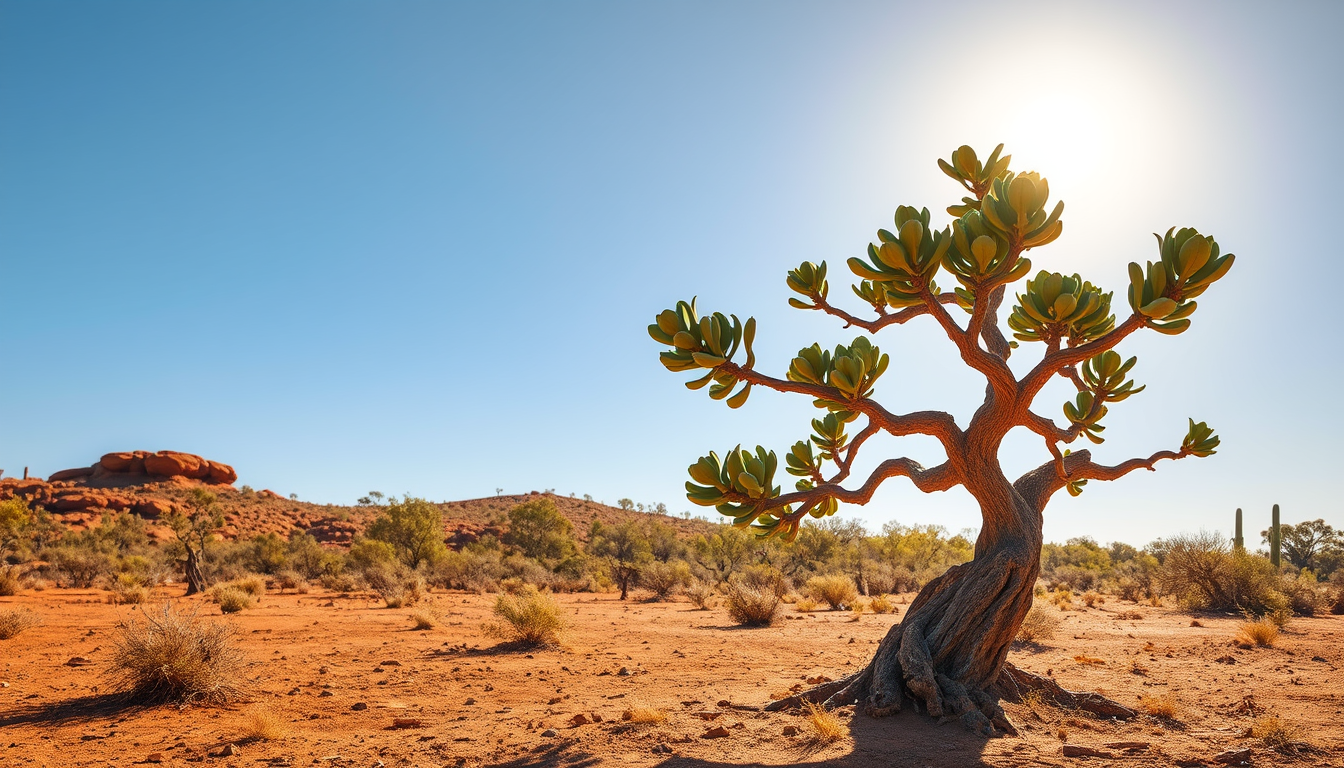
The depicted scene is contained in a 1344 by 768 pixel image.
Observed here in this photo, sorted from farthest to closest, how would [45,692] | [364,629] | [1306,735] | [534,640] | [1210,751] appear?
[364,629] < [534,640] < [45,692] < [1306,735] < [1210,751]

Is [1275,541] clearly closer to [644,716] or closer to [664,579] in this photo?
[664,579]

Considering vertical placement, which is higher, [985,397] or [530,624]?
[985,397]

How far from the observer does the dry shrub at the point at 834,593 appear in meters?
21.0

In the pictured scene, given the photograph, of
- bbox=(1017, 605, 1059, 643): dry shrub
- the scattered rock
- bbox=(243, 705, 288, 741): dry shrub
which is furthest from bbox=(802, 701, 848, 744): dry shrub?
bbox=(1017, 605, 1059, 643): dry shrub

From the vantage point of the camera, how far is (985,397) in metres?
7.20

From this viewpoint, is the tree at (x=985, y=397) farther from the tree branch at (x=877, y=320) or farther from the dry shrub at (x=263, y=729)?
the dry shrub at (x=263, y=729)

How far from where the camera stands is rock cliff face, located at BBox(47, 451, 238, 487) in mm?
63094

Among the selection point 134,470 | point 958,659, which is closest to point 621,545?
point 958,659

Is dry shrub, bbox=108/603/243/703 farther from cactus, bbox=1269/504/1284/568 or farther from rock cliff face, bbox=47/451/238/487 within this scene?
rock cliff face, bbox=47/451/238/487

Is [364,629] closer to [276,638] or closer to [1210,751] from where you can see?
[276,638]

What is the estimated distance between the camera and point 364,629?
14.6 m

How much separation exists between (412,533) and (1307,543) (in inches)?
1974

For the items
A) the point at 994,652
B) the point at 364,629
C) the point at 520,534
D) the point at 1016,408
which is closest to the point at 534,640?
the point at 364,629

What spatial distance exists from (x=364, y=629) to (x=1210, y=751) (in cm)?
1423
